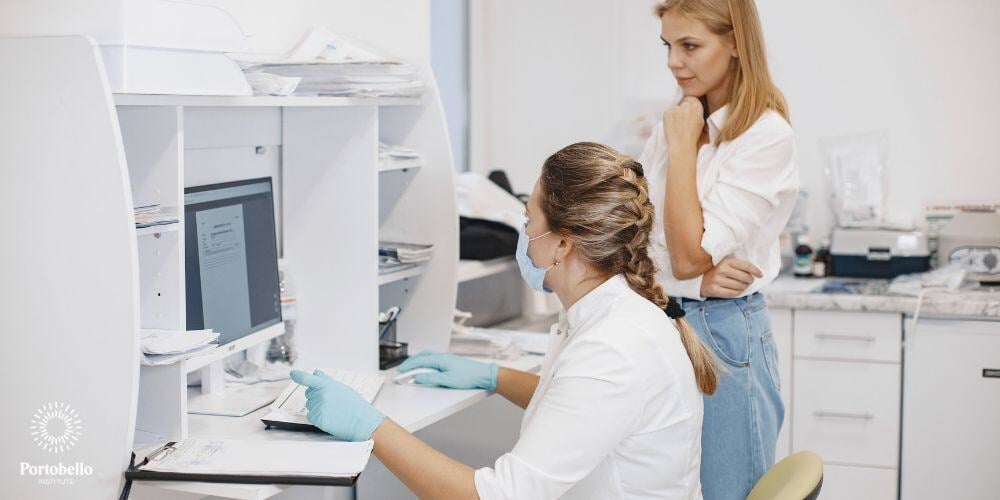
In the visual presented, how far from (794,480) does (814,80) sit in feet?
7.23

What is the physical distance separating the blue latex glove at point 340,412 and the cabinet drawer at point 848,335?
1714 millimetres

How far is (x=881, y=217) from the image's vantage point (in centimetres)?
338

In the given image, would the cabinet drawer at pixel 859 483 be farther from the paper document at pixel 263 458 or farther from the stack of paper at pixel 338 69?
the paper document at pixel 263 458

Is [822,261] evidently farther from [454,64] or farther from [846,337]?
[454,64]

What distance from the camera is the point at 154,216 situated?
1630 mm

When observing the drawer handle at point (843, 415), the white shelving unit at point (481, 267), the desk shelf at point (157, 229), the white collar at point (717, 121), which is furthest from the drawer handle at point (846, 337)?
the desk shelf at point (157, 229)

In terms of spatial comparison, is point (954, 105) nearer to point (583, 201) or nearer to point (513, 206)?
point (513, 206)

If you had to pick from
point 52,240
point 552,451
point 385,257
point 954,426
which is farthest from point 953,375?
point 52,240

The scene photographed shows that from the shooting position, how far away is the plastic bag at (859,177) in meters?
3.36

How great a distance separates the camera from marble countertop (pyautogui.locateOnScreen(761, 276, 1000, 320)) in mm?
2902

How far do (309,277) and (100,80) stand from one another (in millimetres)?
902

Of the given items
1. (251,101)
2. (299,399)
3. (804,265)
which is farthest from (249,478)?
(804,265)

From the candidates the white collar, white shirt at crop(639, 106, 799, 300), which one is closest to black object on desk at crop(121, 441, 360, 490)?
white shirt at crop(639, 106, 799, 300)

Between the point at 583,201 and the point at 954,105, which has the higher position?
the point at 954,105
